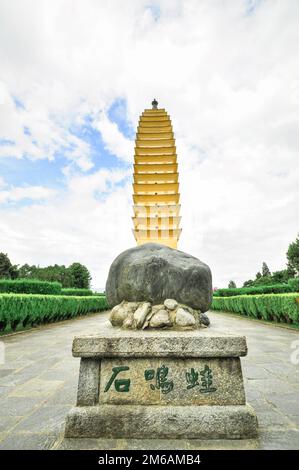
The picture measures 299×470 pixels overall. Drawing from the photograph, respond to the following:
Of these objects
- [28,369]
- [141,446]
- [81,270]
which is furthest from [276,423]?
[81,270]

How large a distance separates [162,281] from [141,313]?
1.26 feet

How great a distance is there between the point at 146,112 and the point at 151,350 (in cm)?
3931

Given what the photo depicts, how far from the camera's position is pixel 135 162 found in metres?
34.7

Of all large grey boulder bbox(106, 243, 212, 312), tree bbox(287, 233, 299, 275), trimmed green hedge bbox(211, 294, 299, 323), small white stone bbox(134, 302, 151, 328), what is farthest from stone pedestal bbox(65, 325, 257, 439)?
tree bbox(287, 233, 299, 275)

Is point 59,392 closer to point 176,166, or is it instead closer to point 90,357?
point 90,357

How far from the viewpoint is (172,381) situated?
88.6 inches

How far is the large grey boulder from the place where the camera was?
9.25 ft

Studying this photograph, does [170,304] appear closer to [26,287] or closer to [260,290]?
[26,287]

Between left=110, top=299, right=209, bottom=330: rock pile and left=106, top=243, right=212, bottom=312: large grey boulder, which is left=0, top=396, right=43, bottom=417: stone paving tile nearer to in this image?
left=110, top=299, right=209, bottom=330: rock pile

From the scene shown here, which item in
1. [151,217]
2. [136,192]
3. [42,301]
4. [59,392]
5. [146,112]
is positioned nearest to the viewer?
[59,392]

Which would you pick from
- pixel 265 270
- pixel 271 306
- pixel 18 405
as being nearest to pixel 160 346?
pixel 18 405

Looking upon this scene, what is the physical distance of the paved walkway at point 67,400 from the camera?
202 cm

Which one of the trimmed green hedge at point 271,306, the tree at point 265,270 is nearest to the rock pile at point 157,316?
the trimmed green hedge at point 271,306

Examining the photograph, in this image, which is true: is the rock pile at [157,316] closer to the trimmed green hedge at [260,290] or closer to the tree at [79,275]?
the trimmed green hedge at [260,290]
